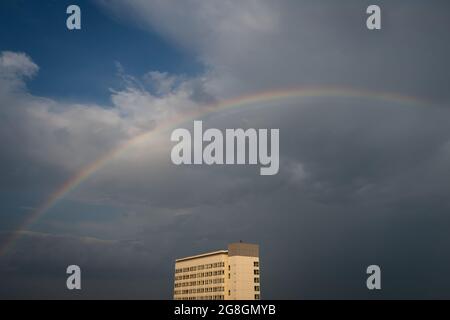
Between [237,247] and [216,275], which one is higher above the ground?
[237,247]
